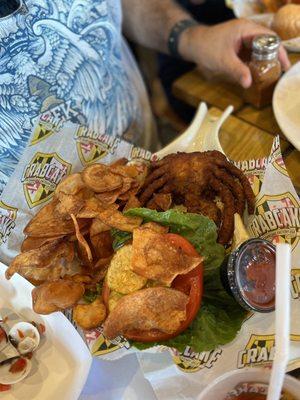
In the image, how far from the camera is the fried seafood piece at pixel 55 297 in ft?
2.64

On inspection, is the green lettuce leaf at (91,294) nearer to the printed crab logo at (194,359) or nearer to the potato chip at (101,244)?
the potato chip at (101,244)

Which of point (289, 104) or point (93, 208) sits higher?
point (93, 208)

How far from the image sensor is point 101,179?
972 millimetres

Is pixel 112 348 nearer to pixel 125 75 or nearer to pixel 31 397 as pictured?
pixel 31 397

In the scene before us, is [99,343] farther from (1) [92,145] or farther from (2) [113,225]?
(1) [92,145]

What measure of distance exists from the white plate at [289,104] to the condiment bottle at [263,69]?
0.03m

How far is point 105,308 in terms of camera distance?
0.79m

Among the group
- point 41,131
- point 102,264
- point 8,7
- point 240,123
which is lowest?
point 240,123

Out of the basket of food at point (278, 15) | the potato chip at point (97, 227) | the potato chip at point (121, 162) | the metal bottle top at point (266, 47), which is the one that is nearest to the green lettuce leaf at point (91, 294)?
the potato chip at point (97, 227)

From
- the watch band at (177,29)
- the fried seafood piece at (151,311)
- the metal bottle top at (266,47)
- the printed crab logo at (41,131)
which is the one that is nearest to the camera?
the fried seafood piece at (151,311)

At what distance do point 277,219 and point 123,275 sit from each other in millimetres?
343

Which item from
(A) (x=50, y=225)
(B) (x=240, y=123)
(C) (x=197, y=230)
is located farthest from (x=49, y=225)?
(B) (x=240, y=123)

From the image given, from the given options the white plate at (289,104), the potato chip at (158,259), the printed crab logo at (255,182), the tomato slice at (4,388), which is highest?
the potato chip at (158,259)

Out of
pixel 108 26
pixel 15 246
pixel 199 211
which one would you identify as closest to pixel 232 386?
pixel 199 211
